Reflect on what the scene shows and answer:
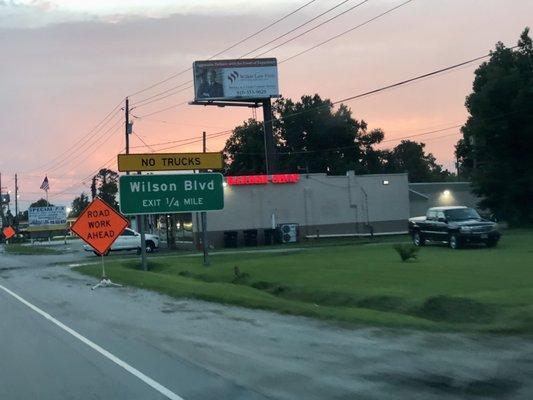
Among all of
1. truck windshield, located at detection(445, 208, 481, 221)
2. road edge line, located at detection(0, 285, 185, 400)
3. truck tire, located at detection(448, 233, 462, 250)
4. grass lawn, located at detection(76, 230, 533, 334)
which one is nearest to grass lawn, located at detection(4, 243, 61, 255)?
grass lawn, located at detection(76, 230, 533, 334)

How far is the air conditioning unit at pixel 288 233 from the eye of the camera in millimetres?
47688

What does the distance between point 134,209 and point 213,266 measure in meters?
3.91

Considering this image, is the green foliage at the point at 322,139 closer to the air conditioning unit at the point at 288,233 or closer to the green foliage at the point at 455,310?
the air conditioning unit at the point at 288,233

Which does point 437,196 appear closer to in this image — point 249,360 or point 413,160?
point 413,160

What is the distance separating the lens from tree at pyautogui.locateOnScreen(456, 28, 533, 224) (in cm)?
5141

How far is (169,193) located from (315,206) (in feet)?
80.9

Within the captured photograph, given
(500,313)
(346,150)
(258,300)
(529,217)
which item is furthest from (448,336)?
(346,150)

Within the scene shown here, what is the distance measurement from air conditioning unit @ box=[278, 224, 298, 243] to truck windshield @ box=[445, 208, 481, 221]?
17.7 meters

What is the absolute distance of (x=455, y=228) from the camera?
29828 millimetres

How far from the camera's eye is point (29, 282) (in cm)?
2433

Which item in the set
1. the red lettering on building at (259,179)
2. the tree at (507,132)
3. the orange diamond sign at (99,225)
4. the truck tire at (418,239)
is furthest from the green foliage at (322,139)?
the orange diamond sign at (99,225)

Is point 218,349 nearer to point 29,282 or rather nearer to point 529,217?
point 29,282

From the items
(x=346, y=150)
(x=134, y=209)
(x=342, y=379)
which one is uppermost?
(x=346, y=150)

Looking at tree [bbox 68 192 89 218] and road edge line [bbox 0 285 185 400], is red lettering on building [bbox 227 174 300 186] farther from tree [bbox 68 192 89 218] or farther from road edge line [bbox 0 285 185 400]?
tree [bbox 68 192 89 218]
